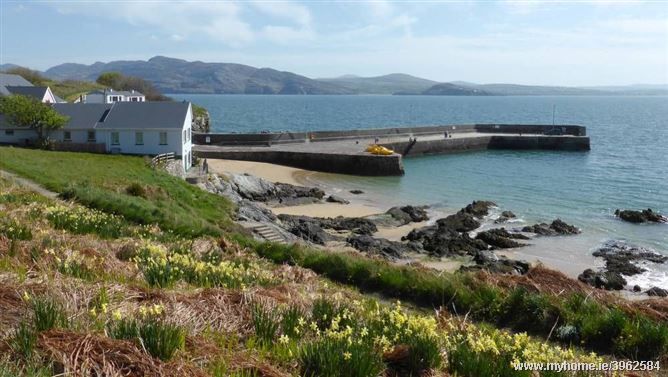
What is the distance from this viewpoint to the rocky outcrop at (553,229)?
32.2 m

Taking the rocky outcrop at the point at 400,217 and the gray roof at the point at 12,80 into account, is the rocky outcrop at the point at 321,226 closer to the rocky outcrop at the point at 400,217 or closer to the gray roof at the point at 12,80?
the rocky outcrop at the point at 400,217

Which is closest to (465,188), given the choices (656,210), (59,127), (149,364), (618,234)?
(656,210)

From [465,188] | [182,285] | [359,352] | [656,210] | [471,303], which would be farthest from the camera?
[465,188]

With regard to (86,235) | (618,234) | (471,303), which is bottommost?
(618,234)

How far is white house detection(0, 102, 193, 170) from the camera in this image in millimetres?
40562

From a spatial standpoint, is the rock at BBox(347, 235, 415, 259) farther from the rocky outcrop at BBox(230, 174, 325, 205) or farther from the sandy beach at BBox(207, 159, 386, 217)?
the rocky outcrop at BBox(230, 174, 325, 205)

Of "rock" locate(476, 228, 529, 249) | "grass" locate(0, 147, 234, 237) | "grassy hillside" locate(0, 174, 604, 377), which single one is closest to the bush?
"grassy hillside" locate(0, 174, 604, 377)

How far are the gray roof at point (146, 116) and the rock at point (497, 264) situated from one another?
22415 mm

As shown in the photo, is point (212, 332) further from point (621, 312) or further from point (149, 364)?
point (621, 312)

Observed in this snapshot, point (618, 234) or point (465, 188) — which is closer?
point (618, 234)

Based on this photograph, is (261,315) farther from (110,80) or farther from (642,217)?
(110,80)

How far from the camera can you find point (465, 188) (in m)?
48.3

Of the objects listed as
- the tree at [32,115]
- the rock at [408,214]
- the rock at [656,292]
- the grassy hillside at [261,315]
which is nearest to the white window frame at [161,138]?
the tree at [32,115]

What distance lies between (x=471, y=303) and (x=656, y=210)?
112ft
